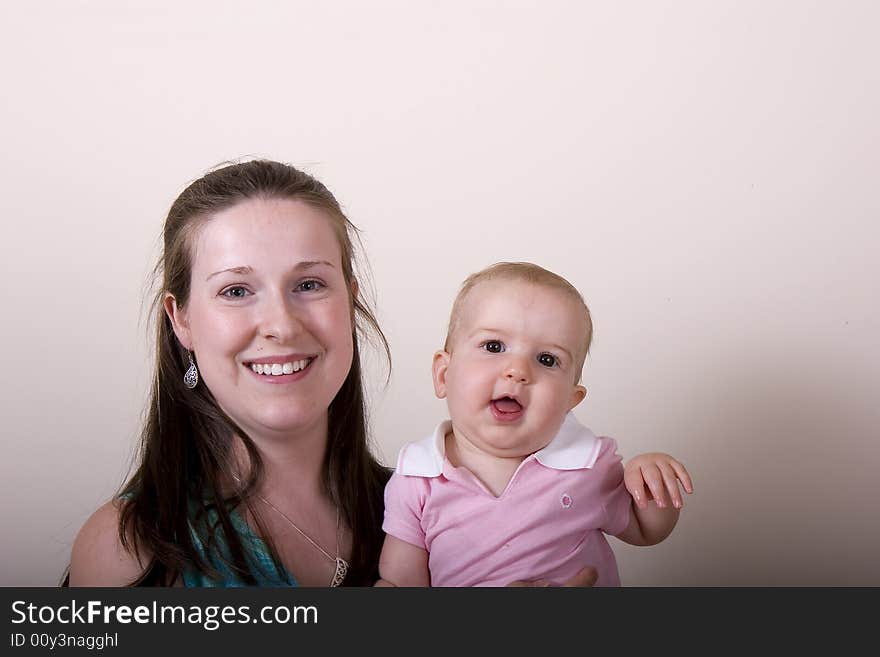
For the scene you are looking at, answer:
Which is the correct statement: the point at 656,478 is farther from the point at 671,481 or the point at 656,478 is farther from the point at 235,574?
the point at 235,574

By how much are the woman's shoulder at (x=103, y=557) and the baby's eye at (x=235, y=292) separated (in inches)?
16.3

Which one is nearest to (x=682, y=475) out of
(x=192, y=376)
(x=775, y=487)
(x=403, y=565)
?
(x=403, y=565)

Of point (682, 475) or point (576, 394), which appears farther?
point (576, 394)

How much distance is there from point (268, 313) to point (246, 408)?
18cm

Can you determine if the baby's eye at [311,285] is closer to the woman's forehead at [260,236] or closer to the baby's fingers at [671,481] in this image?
the woman's forehead at [260,236]

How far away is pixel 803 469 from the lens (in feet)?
9.96

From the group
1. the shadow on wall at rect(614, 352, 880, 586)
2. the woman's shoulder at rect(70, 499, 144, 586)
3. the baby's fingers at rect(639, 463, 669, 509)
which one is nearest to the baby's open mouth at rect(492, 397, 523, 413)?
the baby's fingers at rect(639, 463, 669, 509)

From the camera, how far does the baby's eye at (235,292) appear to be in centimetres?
199

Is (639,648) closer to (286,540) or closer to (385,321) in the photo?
(286,540)

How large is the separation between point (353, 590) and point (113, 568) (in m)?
0.47

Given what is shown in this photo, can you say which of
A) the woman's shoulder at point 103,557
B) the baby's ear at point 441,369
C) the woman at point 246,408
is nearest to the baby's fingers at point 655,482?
Result: the baby's ear at point 441,369

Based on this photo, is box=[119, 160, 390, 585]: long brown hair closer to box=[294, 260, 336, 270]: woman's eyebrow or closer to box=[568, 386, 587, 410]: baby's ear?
box=[294, 260, 336, 270]: woman's eyebrow

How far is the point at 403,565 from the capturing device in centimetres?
199

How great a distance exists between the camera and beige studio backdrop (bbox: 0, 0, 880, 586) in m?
2.99
